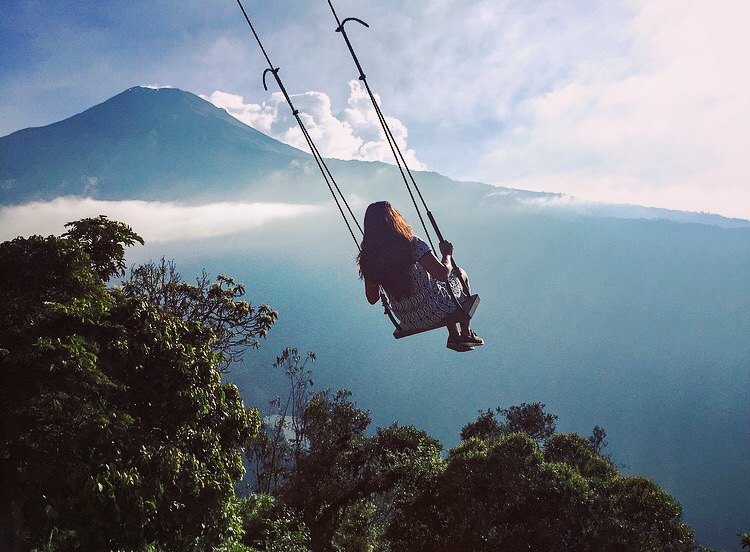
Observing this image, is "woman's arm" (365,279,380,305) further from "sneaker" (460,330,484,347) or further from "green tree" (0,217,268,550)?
"green tree" (0,217,268,550)

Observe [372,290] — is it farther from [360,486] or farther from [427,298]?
[360,486]

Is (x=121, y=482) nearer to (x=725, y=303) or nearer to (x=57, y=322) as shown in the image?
(x=57, y=322)

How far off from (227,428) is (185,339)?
1.25m

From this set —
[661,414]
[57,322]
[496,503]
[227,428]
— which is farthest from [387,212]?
[661,414]

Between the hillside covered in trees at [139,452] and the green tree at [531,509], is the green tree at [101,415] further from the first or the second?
the green tree at [531,509]

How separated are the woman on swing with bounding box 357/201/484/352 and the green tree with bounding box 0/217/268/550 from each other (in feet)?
7.80

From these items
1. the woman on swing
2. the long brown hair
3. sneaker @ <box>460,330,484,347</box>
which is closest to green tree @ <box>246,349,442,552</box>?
sneaker @ <box>460,330,484,347</box>

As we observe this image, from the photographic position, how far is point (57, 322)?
4.68 meters

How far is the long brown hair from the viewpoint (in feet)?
18.8

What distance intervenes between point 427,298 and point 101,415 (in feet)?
12.8

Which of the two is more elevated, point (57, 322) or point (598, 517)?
point (57, 322)

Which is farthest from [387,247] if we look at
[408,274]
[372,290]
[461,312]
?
[461,312]

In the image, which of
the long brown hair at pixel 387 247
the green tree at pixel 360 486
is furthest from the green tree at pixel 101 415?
the green tree at pixel 360 486

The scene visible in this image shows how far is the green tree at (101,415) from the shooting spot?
3846 millimetres
